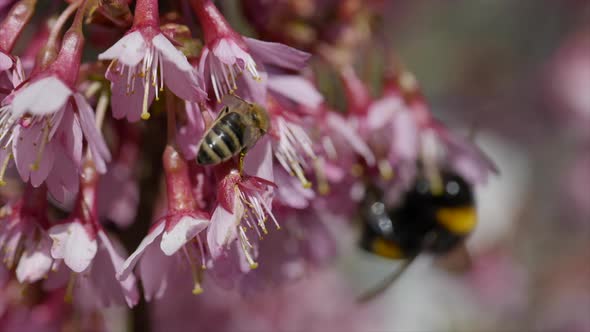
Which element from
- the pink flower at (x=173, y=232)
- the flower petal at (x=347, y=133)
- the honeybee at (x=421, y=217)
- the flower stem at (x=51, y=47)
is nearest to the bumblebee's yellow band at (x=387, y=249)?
the honeybee at (x=421, y=217)

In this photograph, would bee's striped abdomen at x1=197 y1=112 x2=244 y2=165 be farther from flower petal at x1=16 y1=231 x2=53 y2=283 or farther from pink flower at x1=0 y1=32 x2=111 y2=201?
flower petal at x1=16 y1=231 x2=53 y2=283

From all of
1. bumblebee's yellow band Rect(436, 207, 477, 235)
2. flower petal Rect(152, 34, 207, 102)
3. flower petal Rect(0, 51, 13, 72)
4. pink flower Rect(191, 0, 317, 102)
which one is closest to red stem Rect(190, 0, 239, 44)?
pink flower Rect(191, 0, 317, 102)

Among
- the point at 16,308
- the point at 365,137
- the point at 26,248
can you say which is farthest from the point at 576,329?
the point at 26,248

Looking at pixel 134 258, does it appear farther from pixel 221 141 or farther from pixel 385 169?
pixel 385 169

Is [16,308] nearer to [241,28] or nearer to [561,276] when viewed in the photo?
[241,28]

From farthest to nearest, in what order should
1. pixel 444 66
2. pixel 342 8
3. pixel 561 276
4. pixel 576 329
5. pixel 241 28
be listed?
pixel 444 66 < pixel 561 276 < pixel 576 329 < pixel 241 28 < pixel 342 8

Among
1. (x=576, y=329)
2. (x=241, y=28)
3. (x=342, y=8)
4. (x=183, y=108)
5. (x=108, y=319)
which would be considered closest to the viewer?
(x=183, y=108)

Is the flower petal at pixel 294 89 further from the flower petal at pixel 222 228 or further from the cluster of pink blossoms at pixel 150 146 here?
the flower petal at pixel 222 228
